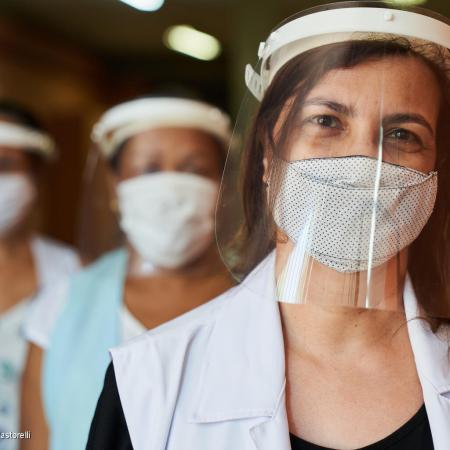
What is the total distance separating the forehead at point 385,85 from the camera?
46.0 inches

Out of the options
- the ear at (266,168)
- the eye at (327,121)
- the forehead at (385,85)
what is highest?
the forehead at (385,85)

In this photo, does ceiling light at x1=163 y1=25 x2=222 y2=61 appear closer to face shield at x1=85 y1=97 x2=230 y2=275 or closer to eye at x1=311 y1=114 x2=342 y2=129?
face shield at x1=85 y1=97 x2=230 y2=275

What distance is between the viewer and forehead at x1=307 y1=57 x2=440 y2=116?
1.17 m

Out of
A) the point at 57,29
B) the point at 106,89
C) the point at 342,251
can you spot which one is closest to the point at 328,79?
the point at 342,251

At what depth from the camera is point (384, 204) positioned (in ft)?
3.76

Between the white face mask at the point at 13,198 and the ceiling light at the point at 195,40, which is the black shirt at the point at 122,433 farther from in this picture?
the ceiling light at the point at 195,40

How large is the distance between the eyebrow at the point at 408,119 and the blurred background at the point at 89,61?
220 centimetres

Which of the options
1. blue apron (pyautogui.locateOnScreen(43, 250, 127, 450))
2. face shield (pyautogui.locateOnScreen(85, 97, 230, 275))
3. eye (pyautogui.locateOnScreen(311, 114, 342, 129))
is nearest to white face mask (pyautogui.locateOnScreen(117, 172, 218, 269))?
face shield (pyautogui.locateOnScreen(85, 97, 230, 275))

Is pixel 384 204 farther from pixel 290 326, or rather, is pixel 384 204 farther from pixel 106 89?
pixel 106 89

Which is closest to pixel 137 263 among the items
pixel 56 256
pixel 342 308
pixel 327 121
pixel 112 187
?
pixel 112 187

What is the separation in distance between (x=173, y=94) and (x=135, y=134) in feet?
0.58

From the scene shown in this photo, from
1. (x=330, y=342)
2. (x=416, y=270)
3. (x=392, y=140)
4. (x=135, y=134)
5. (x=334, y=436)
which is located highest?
(x=135, y=134)

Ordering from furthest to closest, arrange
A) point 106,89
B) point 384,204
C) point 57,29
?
1. point 106,89
2. point 57,29
3. point 384,204

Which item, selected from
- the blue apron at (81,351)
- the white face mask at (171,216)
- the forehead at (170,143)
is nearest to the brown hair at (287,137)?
the blue apron at (81,351)
